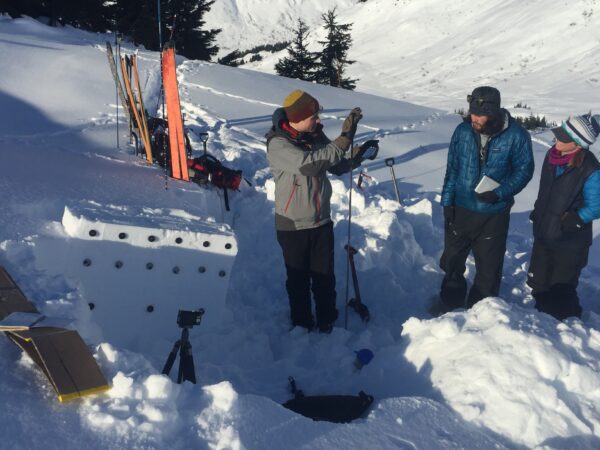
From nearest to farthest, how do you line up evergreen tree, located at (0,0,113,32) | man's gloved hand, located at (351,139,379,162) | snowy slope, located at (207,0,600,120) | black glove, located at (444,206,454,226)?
man's gloved hand, located at (351,139,379,162) → black glove, located at (444,206,454,226) → evergreen tree, located at (0,0,113,32) → snowy slope, located at (207,0,600,120)

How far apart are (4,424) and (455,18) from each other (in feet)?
141

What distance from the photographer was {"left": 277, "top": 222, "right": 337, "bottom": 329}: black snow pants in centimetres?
391

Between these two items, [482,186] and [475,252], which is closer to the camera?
[482,186]

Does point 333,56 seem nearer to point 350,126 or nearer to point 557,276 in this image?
point 557,276

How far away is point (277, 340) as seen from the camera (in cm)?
412

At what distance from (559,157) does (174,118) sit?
3.56 metres

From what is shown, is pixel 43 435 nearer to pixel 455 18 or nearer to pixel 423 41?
pixel 423 41

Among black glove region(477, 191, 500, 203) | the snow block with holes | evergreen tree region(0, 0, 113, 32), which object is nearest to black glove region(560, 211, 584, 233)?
black glove region(477, 191, 500, 203)

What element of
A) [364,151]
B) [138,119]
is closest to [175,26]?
[138,119]

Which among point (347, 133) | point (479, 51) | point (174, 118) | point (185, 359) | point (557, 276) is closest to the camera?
point (185, 359)

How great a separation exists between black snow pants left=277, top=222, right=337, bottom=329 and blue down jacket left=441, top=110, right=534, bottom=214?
39.4 inches

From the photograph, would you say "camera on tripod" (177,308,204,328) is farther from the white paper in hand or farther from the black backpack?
the black backpack

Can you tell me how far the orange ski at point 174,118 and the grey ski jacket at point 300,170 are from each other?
214cm

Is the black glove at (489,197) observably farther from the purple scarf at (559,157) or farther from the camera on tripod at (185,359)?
the camera on tripod at (185,359)
